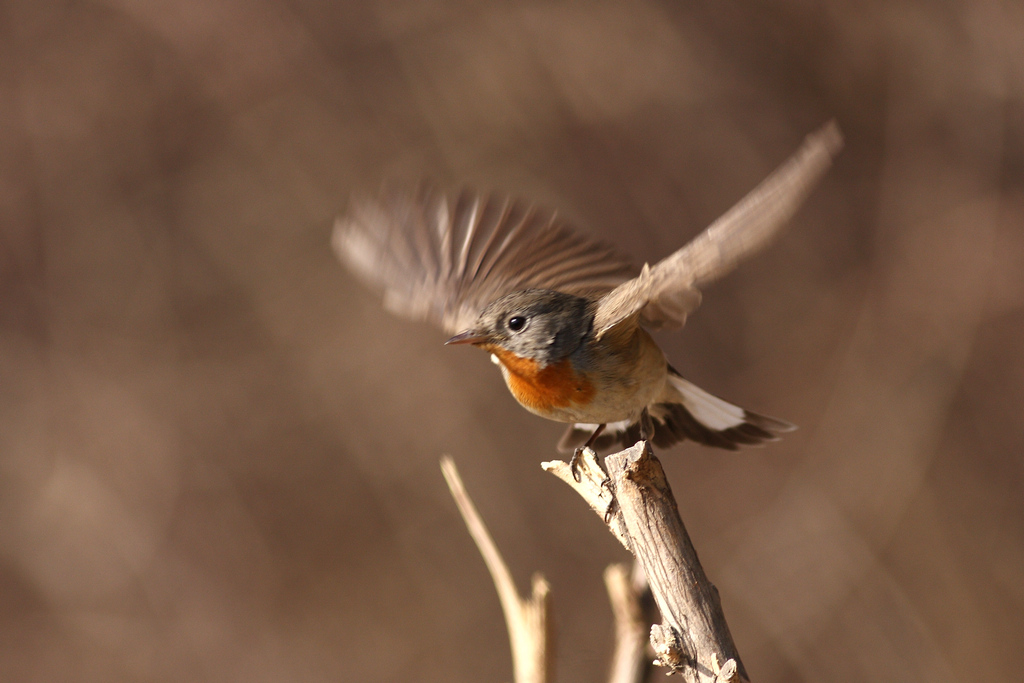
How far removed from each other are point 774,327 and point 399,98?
11.1 ft

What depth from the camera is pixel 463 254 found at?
3.81 metres

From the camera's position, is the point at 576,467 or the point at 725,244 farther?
the point at 576,467

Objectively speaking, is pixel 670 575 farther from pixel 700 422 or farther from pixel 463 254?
pixel 463 254

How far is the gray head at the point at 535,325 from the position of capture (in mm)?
2963

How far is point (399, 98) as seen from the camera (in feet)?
21.6

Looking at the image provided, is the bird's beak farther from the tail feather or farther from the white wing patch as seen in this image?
the white wing patch

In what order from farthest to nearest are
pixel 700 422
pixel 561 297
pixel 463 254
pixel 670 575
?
1. pixel 463 254
2. pixel 700 422
3. pixel 561 297
4. pixel 670 575

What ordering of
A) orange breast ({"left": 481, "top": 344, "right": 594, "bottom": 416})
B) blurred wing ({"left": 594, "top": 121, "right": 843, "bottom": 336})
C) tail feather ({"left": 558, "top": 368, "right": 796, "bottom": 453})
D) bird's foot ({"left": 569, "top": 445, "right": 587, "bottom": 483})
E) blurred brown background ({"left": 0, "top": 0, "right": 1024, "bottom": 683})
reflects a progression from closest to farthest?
blurred wing ({"left": 594, "top": 121, "right": 843, "bottom": 336}) → bird's foot ({"left": 569, "top": 445, "right": 587, "bottom": 483}) → orange breast ({"left": 481, "top": 344, "right": 594, "bottom": 416}) → tail feather ({"left": 558, "top": 368, "right": 796, "bottom": 453}) → blurred brown background ({"left": 0, "top": 0, "right": 1024, "bottom": 683})

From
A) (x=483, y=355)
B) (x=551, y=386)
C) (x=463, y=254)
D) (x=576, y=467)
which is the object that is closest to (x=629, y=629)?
(x=576, y=467)

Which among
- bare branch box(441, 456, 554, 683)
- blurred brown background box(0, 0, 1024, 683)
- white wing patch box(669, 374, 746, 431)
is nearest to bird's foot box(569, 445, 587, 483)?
bare branch box(441, 456, 554, 683)

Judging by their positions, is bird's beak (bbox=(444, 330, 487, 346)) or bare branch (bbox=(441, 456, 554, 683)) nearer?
bare branch (bbox=(441, 456, 554, 683))

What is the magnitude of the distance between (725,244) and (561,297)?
3.02ft

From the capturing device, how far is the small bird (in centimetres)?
262

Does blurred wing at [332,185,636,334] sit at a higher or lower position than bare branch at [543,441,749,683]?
higher
